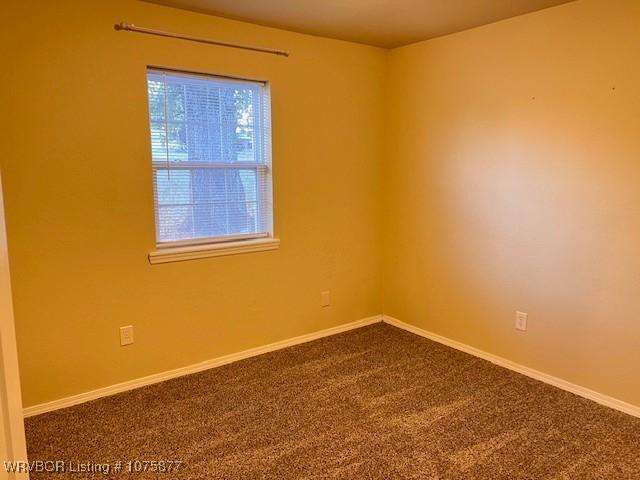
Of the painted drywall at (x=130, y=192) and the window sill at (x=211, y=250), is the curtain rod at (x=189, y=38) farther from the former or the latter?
the window sill at (x=211, y=250)

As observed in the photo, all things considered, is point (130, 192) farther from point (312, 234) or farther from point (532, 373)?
point (532, 373)

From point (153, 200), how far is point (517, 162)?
→ 2.23m

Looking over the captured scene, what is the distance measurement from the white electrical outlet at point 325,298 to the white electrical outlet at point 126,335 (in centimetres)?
140

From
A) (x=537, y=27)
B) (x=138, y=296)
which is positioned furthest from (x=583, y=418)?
(x=138, y=296)

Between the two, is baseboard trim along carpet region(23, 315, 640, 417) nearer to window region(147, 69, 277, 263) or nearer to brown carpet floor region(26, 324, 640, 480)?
brown carpet floor region(26, 324, 640, 480)

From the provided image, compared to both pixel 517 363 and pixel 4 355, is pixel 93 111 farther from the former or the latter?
pixel 517 363

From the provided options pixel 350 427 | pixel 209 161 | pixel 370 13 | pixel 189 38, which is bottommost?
pixel 350 427

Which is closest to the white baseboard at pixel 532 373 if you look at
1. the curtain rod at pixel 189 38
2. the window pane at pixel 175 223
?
the window pane at pixel 175 223

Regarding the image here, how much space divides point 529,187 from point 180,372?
246cm

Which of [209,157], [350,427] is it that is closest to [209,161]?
[209,157]

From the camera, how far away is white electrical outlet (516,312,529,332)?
3.01 meters

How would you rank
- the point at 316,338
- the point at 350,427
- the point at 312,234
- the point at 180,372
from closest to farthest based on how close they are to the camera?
the point at 350,427, the point at 180,372, the point at 312,234, the point at 316,338

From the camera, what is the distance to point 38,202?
243 centimetres

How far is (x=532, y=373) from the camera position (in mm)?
2971
